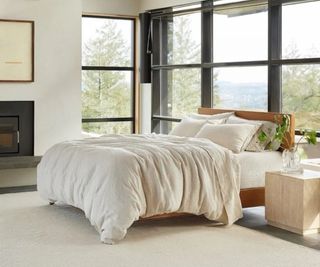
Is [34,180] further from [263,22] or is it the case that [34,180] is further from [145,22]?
[263,22]

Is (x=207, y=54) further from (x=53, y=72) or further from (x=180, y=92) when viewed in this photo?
(x=53, y=72)

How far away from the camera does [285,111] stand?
21.2 feet

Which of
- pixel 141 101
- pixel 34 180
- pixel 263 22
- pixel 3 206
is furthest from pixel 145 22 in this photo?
pixel 3 206

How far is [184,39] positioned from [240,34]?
1.23 m

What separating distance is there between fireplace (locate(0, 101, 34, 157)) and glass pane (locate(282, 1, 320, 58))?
3430mm

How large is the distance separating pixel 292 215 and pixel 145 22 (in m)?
4.41

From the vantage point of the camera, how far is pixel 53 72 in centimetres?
774

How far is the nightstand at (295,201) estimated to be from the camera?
15.8 feet

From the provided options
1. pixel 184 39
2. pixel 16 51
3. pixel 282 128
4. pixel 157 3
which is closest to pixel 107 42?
pixel 157 3

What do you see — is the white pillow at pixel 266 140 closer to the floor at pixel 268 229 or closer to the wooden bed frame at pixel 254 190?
the wooden bed frame at pixel 254 190

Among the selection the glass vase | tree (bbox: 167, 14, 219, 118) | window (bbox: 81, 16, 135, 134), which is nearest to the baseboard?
window (bbox: 81, 16, 135, 134)

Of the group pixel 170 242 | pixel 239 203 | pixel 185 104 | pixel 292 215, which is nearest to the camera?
pixel 170 242

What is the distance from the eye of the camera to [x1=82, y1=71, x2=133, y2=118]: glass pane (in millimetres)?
8562

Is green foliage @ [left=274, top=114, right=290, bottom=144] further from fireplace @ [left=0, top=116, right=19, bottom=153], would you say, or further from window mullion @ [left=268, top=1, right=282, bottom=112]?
fireplace @ [left=0, top=116, right=19, bottom=153]
